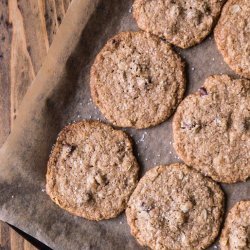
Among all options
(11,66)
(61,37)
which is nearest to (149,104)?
(61,37)

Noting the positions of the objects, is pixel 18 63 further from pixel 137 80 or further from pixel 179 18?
pixel 179 18

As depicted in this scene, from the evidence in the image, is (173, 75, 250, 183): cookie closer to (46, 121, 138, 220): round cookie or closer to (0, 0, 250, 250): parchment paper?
(0, 0, 250, 250): parchment paper

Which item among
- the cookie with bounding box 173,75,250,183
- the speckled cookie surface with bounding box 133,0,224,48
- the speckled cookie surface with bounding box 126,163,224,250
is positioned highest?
the speckled cookie surface with bounding box 133,0,224,48

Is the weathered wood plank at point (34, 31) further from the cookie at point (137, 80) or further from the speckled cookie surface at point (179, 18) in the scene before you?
the speckled cookie surface at point (179, 18)

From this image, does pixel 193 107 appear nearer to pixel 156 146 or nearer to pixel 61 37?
pixel 156 146

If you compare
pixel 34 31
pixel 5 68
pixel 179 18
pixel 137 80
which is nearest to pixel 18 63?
pixel 5 68

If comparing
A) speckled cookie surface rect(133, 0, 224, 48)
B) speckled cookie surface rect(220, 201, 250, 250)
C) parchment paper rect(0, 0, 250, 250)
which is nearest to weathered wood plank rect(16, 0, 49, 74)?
parchment paper rect(0, 0, 250, 250)
